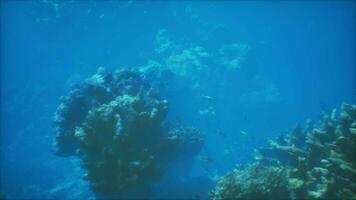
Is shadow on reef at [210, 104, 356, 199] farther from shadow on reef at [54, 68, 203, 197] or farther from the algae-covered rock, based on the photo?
shadow on reef at [54, 68, 203, 197]

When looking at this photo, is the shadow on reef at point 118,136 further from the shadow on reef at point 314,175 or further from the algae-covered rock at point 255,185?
the algae-covered rock at point 255,185

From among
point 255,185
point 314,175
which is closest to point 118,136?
point 255,185

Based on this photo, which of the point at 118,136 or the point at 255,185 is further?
the point at 118,136

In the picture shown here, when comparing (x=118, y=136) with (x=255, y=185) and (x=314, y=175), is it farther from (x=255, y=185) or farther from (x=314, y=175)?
(x=314, y=175)

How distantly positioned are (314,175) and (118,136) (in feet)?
13.5

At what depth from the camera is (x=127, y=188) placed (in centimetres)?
799

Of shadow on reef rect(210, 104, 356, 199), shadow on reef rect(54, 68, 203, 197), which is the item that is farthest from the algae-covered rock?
shadow on reef rect(54, 68, 203, 197)

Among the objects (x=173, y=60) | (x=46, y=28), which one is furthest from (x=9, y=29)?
(x=173, y=60)

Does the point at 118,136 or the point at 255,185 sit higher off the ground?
the point at 118,136

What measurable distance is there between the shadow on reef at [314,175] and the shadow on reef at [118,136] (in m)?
1.92

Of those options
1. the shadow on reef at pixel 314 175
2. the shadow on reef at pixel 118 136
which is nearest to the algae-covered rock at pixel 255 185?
the shadow on reef at pixel 314 175

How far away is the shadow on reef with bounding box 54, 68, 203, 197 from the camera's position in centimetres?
802

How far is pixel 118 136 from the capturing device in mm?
8031

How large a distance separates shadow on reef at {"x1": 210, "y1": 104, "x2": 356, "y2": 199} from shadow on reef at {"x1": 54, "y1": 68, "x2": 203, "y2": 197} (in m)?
1.92
